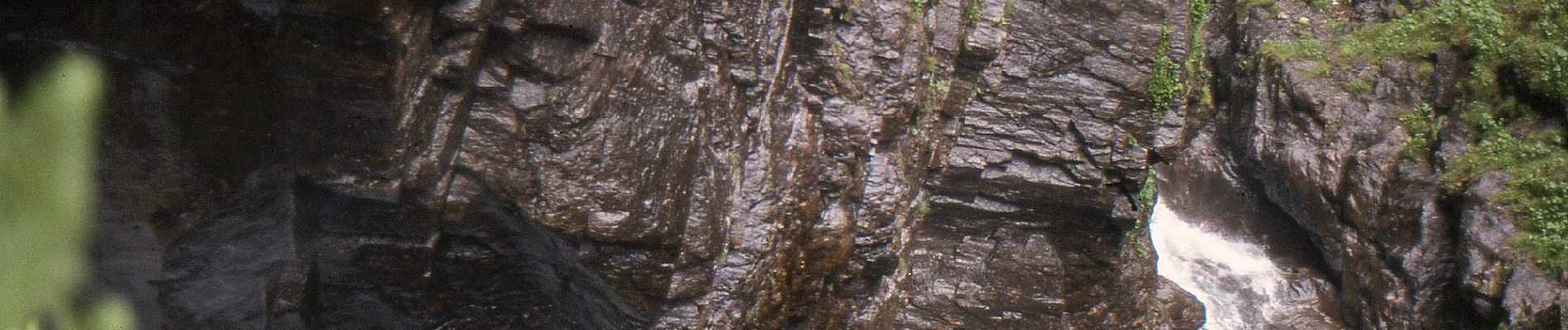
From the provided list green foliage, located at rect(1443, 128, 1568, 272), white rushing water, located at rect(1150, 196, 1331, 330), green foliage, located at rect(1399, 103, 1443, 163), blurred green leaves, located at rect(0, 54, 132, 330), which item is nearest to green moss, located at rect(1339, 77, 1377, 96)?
green foliage, located at rect(1399, 103, 1443, 163)

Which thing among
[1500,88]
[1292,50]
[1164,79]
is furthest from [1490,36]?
[1164,79]

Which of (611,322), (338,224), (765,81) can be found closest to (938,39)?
(765,81)

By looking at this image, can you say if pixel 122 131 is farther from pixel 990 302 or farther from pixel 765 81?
pixel 990 302

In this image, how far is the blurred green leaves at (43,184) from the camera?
854 mm

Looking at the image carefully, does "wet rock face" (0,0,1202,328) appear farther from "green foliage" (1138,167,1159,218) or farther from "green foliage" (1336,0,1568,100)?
"green foliage" (1336,0,1568,100)

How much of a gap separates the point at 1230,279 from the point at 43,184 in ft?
31.5

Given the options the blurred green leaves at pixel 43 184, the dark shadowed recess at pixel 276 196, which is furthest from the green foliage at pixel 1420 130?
the blurred green leaves at pixel 43 184

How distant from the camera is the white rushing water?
8.89 meters

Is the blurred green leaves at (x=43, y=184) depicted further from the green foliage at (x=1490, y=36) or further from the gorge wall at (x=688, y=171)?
the green foliage at (x=1490, y=36)

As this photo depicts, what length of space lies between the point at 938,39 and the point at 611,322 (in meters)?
3.18

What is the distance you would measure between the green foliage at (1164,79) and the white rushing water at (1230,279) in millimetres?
1837

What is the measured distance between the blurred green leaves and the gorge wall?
773 mm

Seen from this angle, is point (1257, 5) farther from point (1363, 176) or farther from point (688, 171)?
point (688, 171)

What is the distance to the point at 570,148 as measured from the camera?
14.2ft
